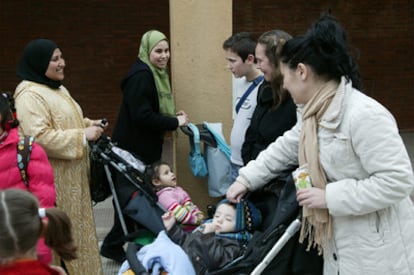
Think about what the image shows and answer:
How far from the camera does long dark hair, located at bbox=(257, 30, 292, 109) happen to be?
3926 millimetres

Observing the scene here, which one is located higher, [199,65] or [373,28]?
[373,28]

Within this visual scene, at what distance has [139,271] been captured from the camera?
3395mm

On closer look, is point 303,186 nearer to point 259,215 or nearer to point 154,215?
point 259,215

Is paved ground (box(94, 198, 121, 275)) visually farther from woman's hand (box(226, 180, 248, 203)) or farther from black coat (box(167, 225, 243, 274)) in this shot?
woman's hand (box(226, 180, 248, 203))

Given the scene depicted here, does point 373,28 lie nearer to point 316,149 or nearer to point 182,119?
point 182,119

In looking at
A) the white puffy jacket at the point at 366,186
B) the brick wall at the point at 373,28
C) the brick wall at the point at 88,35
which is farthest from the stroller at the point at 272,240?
the brick wall at the point at 373,28

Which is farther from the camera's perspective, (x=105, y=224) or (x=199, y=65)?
(x=105, y=224)

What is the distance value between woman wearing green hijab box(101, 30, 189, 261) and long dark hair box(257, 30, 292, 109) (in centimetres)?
138

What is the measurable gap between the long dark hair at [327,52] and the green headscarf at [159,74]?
2547 millimetres

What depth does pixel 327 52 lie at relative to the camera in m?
2.82

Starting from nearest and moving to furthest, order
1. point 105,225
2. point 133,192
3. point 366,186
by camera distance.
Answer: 1. point 366,186
2. point 133,192
3. point 105,225

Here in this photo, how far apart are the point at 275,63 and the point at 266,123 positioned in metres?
0.40

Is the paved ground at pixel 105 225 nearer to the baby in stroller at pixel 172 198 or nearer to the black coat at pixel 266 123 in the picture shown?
the baby in stroller at pixel 172 198

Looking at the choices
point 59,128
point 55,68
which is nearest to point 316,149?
point 59,128
